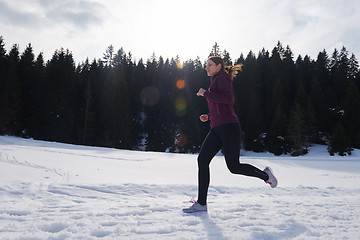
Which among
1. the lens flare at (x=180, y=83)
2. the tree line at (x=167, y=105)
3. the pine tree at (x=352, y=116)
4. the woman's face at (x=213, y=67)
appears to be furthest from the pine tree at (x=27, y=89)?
the pine tree at (x=352, y=116)

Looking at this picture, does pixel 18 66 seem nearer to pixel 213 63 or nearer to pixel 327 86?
pixel 213 63

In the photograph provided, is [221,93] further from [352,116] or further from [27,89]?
[352,116]

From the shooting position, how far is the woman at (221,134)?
281 centimetres

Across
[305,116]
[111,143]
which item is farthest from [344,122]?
[111,143]

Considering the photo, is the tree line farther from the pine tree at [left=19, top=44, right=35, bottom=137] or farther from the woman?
the woman

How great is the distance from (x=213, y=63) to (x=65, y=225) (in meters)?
2.43

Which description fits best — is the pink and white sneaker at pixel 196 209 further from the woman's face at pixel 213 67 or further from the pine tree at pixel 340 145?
the pine tree at pixel 340 145

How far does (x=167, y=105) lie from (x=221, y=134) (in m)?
38.6

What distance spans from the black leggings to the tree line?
31145mm

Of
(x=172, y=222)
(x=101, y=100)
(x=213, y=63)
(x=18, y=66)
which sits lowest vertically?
(x=172, y=222)

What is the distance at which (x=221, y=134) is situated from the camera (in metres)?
2.84

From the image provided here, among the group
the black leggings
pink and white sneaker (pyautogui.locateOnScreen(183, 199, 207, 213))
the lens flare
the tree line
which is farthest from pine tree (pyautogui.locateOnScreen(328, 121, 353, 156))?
pink and white sneaker (pyautogui.locateOnScreen(183, 199, 207, 213))

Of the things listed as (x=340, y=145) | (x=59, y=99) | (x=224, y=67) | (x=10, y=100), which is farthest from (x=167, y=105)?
(x=224, y=67)

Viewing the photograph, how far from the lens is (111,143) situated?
3406 cm
